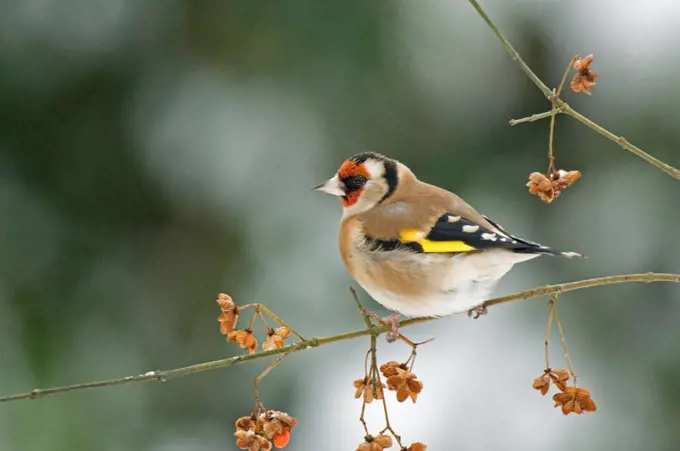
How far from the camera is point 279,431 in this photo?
51.5 inches

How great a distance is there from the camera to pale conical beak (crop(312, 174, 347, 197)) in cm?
160

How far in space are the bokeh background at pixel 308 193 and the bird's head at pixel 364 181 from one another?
1159mm

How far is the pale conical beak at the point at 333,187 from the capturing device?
5.24 feet

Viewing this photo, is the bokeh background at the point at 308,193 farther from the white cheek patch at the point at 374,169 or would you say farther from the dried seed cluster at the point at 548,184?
the dried seed cluster at the point at 548,184

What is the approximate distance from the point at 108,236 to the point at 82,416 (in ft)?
2.10

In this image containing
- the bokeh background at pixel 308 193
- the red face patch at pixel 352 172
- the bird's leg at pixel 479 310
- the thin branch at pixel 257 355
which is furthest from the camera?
the bokeh background at pixel 308 193

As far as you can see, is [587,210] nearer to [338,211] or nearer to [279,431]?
[338,211]

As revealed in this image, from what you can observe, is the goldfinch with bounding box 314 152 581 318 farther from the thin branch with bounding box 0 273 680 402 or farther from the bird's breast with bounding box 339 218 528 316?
the thin branch with bounding box 0 273 680 402

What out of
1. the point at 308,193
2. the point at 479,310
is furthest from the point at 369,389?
the point at 308,193

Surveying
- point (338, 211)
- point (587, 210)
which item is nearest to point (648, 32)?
point (587, 210)

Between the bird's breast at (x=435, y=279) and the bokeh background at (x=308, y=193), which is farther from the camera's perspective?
the bokeh background at (x=308, y=193)

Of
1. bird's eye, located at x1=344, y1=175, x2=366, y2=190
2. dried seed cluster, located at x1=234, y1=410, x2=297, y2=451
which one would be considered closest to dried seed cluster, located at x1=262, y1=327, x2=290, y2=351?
dried seed cluster, located at x1=234, y1=410, x2=297, y2=451

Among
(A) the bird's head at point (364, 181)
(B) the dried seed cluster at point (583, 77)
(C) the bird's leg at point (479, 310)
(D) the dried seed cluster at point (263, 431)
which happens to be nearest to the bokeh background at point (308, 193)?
(A) the bird's head at point (364, 181)

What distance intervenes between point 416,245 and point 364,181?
0.18 meters
